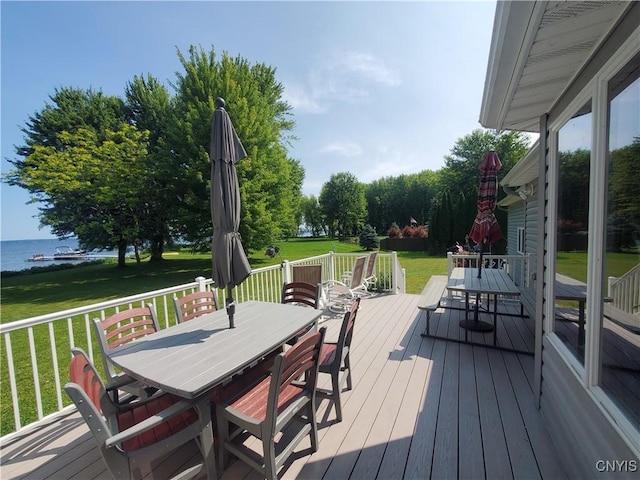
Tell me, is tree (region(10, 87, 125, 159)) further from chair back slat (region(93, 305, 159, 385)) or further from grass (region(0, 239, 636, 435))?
chair back slat (region(93, 305, 159, 385))

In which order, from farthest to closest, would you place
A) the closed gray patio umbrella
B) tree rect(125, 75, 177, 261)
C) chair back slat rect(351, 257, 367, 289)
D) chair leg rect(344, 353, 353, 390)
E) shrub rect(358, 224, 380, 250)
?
1. shrub rect(358, 224, 380, 250)
2. tree rect(125, 75, 177, 261)
3. chair back slat rect(351, 257, 367, 289)
4. chair leg rect(344, 353, 353, 390)
5. the closed gray patio umbrella

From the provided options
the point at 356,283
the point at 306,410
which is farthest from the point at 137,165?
the point at 306,410

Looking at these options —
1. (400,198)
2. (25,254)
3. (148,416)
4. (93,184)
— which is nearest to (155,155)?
(93,184)

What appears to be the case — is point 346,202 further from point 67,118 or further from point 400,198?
point 67,118

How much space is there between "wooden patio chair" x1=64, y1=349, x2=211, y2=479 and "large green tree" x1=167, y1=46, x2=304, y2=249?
9.62 metres

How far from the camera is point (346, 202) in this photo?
35.4m

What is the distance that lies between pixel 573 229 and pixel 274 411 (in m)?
2.40

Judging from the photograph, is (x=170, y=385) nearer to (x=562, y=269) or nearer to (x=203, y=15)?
(x=562, y=269)

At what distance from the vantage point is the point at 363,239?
2106cm

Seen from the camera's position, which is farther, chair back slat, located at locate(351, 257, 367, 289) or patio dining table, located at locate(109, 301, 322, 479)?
chair back slat, located at locate(351, 257, 367, 289)

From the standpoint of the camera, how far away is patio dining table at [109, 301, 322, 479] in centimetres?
161

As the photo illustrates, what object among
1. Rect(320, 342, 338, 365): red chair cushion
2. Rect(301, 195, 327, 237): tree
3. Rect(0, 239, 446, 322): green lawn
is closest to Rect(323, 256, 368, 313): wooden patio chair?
Rect(0, 239, 446, 322): green lawn

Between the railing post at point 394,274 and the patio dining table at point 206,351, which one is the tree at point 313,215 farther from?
the patio dining table at point 206,351

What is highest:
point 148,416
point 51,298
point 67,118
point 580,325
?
point 67,118
